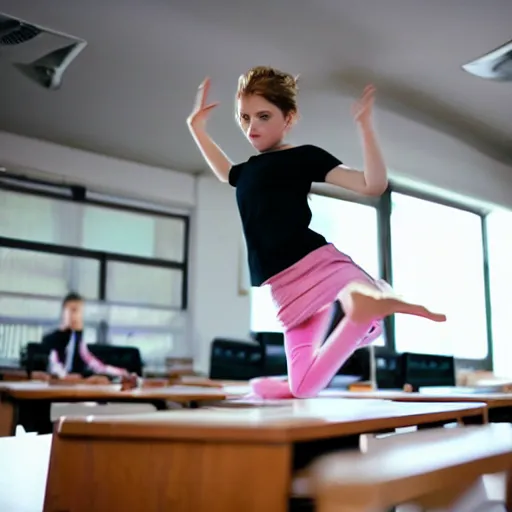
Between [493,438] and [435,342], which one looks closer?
[493,438]

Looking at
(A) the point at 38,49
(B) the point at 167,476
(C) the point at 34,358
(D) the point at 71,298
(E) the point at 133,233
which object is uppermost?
(A) the point at 38,49

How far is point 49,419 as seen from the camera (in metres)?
1.34

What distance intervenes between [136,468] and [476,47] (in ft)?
3.76

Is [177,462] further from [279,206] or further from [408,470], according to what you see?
[279,206]

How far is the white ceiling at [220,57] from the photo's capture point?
4.08 ft

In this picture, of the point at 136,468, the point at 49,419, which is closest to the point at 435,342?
the point at 49,419

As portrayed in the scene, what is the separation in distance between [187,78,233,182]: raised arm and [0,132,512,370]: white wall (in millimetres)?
178

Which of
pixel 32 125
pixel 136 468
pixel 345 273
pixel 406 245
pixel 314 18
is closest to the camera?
pixel 136 468

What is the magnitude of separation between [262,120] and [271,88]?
4 centimetres

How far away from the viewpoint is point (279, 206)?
0.89 m

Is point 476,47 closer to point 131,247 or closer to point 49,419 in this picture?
point 131,247

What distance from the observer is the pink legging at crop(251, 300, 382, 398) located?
0.80 meters

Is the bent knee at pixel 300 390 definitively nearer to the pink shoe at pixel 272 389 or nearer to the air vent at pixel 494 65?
the pink shoe at pixel 272 389

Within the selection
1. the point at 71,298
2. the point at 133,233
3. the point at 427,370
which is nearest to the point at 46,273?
the point at 71,298
